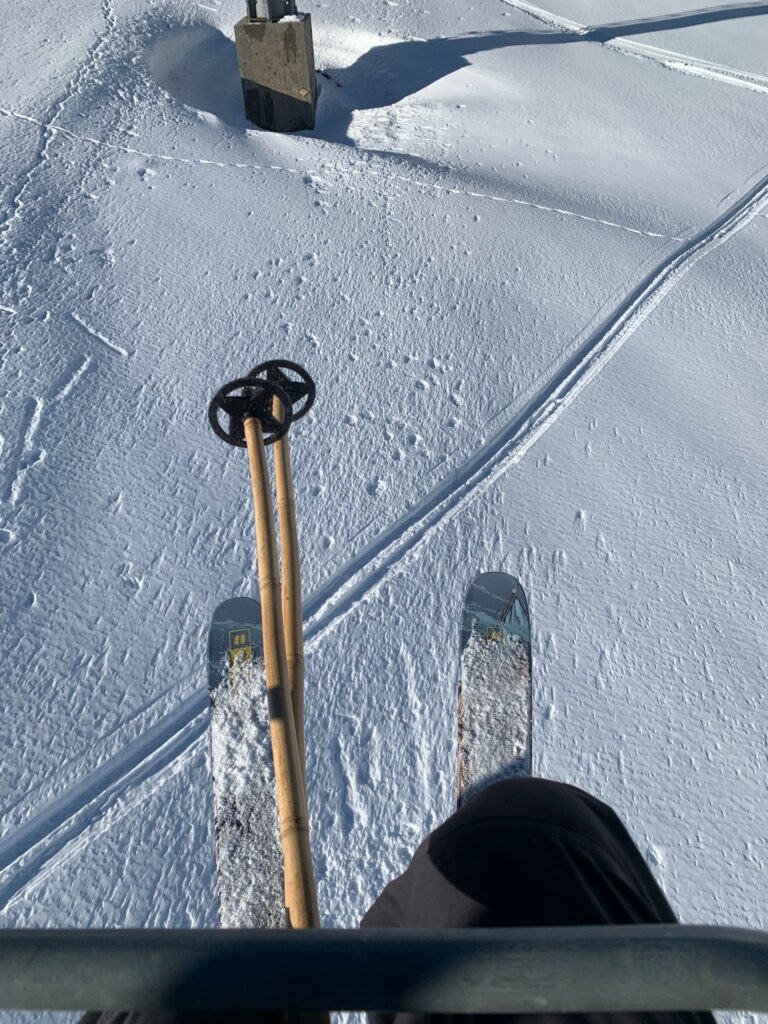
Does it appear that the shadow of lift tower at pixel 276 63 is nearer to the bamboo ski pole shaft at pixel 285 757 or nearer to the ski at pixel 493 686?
the ski at pixel 493 686

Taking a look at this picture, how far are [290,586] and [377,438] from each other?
106 cm

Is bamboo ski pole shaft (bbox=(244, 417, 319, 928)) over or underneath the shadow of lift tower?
underneath

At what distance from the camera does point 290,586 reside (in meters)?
1.62

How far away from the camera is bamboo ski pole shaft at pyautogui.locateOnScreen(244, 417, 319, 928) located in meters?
1.21

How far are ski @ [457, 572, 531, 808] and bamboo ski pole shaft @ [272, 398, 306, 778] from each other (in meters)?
0.44

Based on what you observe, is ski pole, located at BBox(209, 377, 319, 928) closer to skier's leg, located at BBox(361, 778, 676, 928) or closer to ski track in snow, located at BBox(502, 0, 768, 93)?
skier's leg, located at BBox(361, 778, 676, 928)

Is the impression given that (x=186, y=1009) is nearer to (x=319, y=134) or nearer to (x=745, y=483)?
(x=745, y=483)

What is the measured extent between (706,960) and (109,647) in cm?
169

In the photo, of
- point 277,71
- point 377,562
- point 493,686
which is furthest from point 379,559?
point 277,71

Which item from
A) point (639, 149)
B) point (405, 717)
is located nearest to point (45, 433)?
point (405, 717)

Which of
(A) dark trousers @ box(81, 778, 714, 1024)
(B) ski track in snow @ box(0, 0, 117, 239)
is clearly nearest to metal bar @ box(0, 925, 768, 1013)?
(A) dark trousers @ box(81, 778, 714, 1024)

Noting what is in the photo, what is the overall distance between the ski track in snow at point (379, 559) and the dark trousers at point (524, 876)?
836 mm

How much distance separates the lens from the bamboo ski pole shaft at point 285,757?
1.21m

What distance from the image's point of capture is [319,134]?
165 inches
